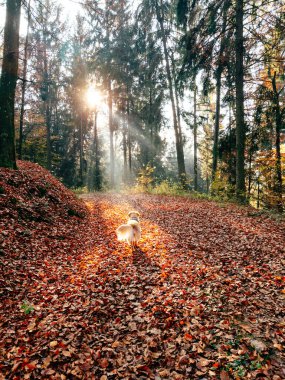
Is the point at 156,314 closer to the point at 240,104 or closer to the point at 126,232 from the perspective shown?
the point at 126,232

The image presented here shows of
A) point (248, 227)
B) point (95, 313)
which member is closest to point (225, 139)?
point (248, 227)

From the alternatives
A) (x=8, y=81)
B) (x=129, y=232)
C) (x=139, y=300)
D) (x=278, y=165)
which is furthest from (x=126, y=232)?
(x=278, y=165)

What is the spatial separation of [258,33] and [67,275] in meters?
12.5

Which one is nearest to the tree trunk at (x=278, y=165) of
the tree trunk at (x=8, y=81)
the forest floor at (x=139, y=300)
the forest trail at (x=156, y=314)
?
the forest floor at (x=139, y=300)

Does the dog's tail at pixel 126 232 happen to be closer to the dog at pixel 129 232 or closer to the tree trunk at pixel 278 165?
the dog at pixel 129 232

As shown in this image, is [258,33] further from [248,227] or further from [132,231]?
[132,231]

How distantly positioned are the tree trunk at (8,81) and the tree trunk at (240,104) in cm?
914

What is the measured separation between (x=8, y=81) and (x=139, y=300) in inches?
361

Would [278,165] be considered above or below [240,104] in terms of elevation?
below

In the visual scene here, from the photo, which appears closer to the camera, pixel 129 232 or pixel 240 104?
pixel 129 232

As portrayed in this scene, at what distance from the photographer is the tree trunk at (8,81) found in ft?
29.1

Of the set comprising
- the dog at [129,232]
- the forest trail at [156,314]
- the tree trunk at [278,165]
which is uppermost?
the tree trunk at [278,165]

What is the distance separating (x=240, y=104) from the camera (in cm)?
1115

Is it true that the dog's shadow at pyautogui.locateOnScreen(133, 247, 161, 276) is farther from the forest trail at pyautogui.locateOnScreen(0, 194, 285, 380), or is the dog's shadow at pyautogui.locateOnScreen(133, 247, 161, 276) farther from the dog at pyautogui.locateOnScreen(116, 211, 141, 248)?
the dog at pyautogui.locateOnScreen(116, 211, 141, 248)
